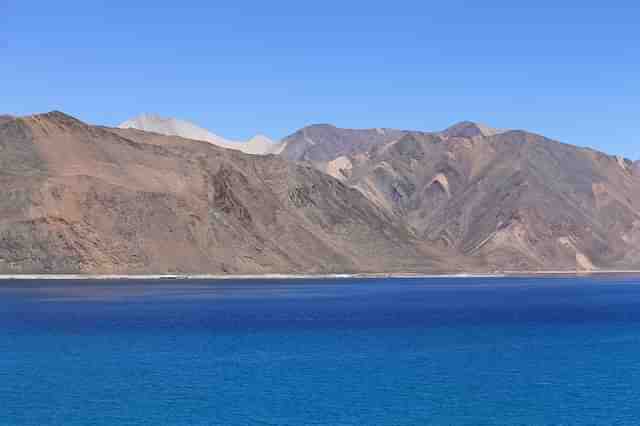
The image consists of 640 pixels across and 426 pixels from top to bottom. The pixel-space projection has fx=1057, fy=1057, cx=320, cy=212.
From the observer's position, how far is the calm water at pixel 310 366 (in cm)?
6038

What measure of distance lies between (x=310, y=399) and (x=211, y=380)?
941 centimetres

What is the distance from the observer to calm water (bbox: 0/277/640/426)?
6038cm

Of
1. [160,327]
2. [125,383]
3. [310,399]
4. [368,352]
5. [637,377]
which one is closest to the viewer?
[310,399]

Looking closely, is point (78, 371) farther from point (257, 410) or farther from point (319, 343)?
point (319, 343)

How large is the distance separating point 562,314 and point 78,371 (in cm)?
8672

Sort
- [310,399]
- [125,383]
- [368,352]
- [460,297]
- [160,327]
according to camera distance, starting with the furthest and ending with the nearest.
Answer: [460,297] → [160,327] → [368,352] → [125,383] → [310,399]

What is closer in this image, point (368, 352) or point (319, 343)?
point (368, 352)

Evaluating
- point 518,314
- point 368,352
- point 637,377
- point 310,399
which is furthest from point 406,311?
point 310,399

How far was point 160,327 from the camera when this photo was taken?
112 m

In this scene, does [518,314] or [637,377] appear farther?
[518,314]

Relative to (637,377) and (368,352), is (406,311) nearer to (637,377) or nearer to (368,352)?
(368,352)

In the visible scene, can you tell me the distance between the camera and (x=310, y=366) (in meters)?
80.4

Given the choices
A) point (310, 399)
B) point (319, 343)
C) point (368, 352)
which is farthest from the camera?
point (319, 343)

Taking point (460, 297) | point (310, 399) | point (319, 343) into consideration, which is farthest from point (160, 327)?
point (460, 297)
